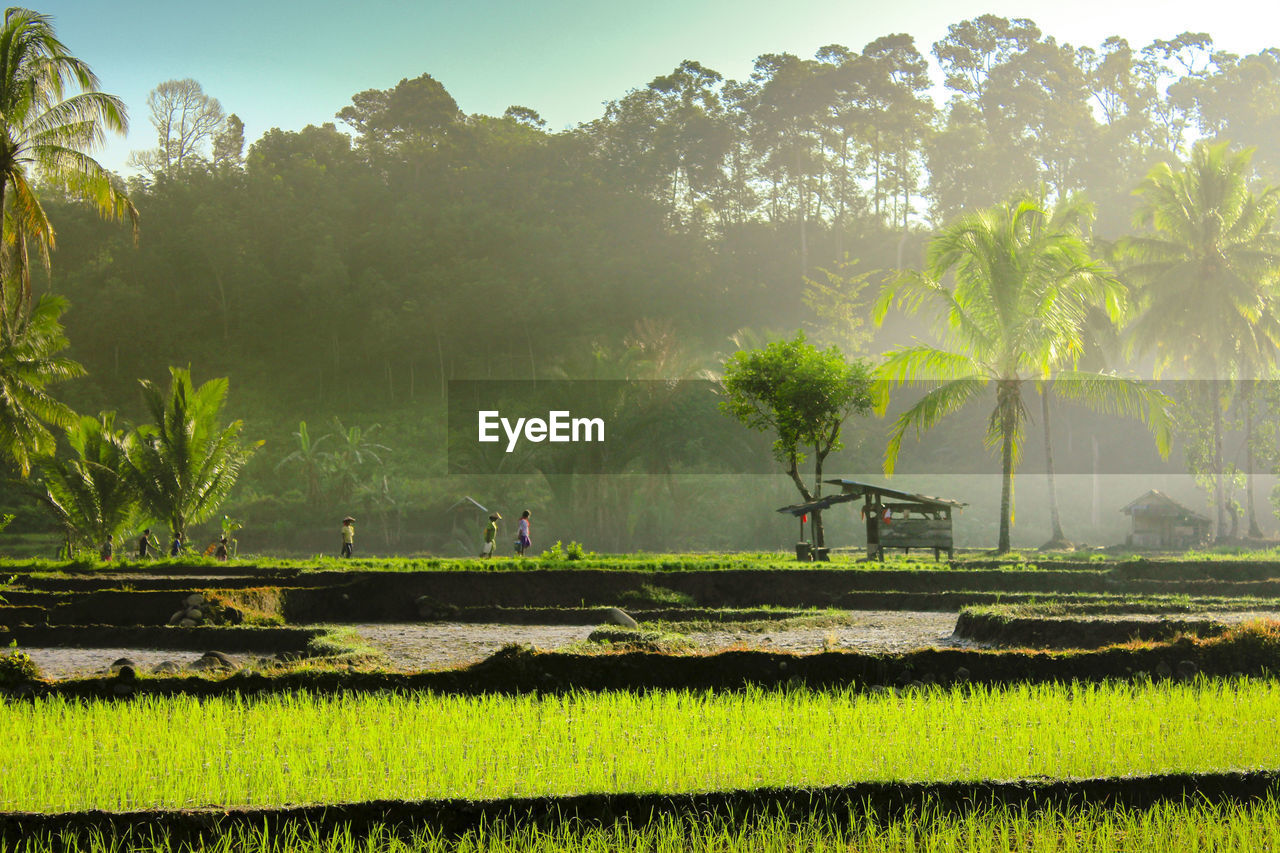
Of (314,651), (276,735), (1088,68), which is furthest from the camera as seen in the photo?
(1088,68)

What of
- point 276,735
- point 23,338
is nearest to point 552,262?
point 23,338

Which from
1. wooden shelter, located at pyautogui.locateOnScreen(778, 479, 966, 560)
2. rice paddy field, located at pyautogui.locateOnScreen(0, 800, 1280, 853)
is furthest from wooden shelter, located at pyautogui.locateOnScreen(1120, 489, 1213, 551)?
rice paddy field, located at pyautogui.locateOnScreen(0, 800, 1280, 853)

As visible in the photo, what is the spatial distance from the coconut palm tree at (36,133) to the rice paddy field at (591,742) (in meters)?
13.0

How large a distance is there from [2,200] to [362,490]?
2004 centimetres

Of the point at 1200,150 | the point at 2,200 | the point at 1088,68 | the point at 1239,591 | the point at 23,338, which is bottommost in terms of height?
the point at 1239,591

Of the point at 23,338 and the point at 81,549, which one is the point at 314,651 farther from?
the point at 81,549

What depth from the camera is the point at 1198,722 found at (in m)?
6.61

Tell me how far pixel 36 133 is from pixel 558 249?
34.4 metres

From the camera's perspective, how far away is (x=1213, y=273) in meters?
32.2

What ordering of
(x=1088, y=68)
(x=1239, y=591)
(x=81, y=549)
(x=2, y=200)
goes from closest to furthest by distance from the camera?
(x=1239, y=591) → (x=2, y=200) → (x=81, y=549) → (x=1088, y=68)

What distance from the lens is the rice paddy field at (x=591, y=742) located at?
531cm

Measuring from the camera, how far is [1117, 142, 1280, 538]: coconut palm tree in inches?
1262

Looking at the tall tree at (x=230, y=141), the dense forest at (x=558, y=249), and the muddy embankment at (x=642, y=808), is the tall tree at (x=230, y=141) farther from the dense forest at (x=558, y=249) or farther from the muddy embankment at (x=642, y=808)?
the muddy embankment at (x=642, y=808)

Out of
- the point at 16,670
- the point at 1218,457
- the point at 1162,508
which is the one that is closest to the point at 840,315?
the point at 1162,508
